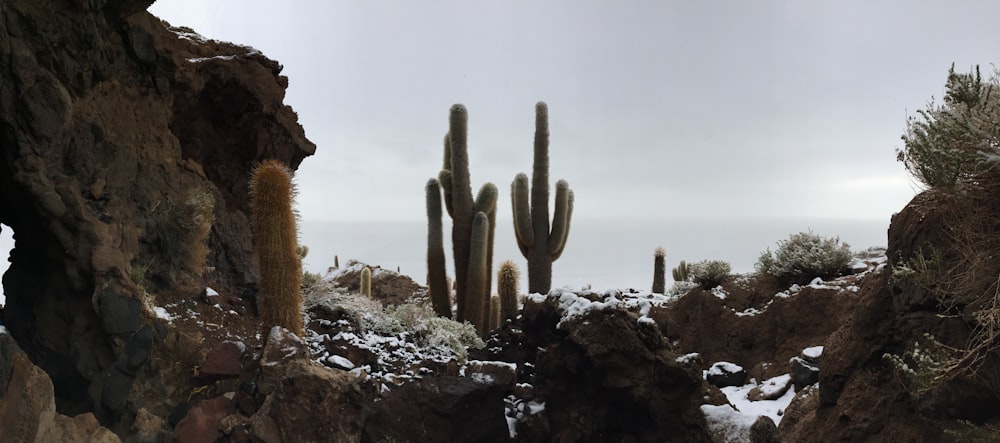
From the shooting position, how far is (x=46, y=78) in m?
5.20

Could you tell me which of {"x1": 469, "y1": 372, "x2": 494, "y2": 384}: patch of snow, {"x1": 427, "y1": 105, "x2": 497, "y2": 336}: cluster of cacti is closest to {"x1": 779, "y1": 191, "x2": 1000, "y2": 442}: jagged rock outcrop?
{"x1": 469, "y1": 372, "x2": 494, "y2": 384}: patch of snow

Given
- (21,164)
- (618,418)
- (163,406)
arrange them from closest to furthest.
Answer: (21,164)
(163,406)
(618,418)

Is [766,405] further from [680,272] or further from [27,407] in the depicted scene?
[680,272]

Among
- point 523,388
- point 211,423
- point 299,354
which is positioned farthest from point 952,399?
point 211,423

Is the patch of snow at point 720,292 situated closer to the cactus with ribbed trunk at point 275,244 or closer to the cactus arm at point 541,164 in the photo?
the cactus arm at point 541,164

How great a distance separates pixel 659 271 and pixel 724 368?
825 centimetres

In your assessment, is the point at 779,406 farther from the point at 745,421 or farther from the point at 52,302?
the point at 52,302

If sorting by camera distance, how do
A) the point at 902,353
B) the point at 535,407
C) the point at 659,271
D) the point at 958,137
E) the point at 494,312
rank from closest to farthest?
1. the point at 958,137
2. the point at 902,353
3. the point at 535,407
4. the point at 494,312
5. the point at 659,271

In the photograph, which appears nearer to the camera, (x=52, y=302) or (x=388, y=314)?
(x=52, y=302)

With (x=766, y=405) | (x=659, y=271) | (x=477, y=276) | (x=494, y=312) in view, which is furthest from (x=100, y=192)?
(x=659, y=271)

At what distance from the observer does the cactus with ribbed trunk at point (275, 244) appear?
20.2 ft

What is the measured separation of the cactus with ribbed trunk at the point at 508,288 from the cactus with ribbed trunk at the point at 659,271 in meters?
7.53

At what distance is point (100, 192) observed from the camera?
19.6 ft

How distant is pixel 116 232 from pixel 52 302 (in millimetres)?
860
